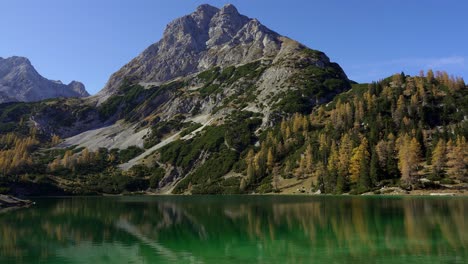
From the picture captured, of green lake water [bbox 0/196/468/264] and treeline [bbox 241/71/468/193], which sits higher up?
treeline [bbox 241/71/468/193]

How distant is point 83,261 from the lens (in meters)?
32.6

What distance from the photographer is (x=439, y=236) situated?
39.3 m

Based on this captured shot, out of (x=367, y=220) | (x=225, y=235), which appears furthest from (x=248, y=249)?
(x=367, y=220)

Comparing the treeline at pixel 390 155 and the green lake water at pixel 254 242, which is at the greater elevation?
the treeline at pixel 390 155

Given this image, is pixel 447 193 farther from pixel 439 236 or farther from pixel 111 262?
pixel 111 262

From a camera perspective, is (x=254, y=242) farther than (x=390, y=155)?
No

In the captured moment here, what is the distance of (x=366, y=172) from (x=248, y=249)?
121316mm

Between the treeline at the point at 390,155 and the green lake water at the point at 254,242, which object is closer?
the green lake water at the point at 254,242

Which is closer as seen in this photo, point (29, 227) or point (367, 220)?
point (367, 220)

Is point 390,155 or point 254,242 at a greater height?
point 390,155

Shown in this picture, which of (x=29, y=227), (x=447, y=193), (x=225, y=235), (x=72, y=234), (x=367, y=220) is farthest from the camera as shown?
(x=447, y=193)

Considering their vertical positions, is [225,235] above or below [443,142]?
below

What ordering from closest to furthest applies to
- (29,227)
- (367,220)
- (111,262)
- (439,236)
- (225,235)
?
(111,262)
(439,236)
(225,235)
(367,220)
(29,227)

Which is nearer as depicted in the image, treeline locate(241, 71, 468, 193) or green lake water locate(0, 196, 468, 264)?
green lake water locate(0, 196, 468, 264)
